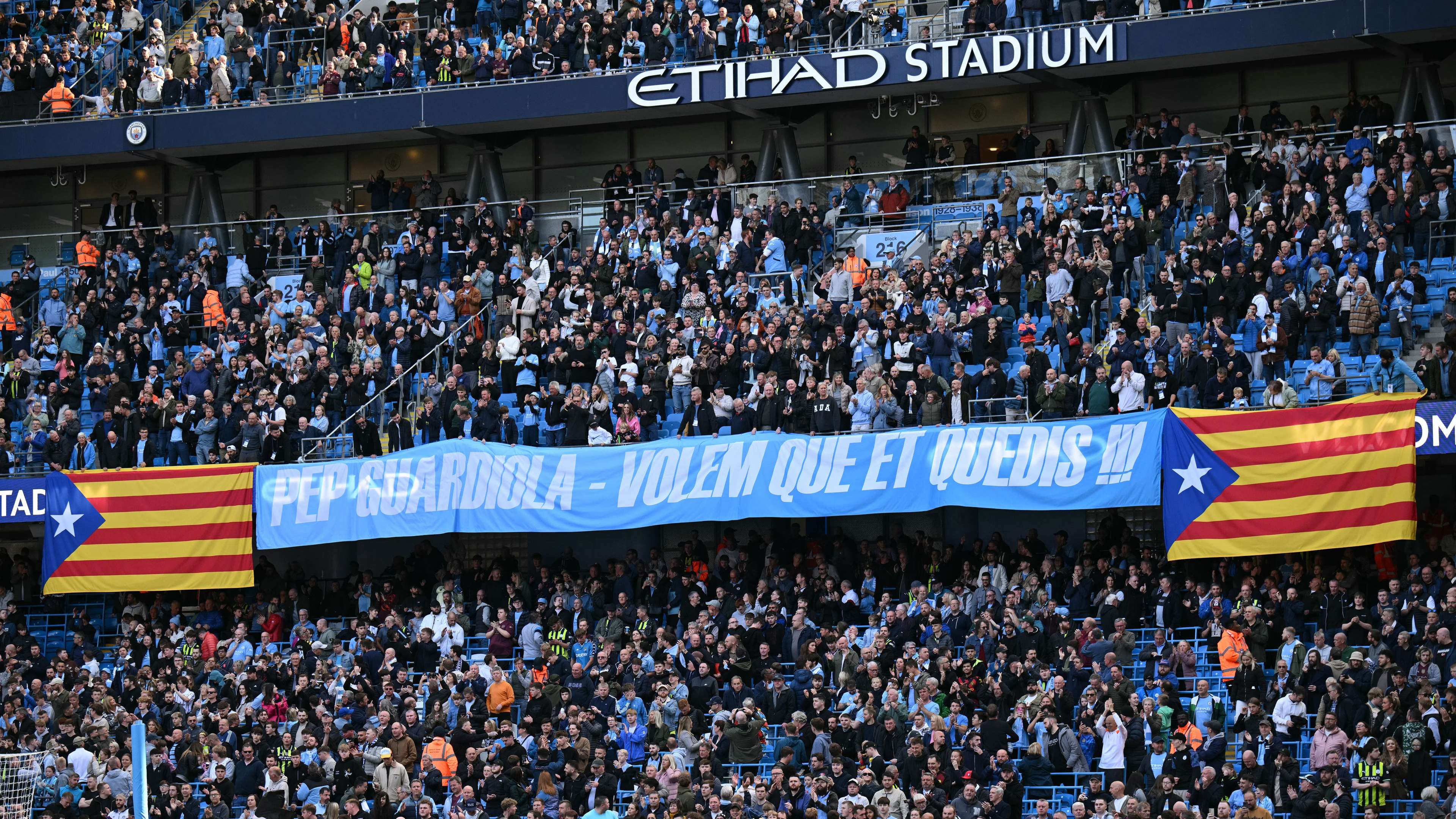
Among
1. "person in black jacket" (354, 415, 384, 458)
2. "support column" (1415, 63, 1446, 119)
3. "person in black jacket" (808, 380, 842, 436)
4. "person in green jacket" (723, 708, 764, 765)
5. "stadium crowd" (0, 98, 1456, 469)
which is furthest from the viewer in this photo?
"support column" (1415, 63, 1446, 119)

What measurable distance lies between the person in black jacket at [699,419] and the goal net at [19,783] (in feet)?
31.3

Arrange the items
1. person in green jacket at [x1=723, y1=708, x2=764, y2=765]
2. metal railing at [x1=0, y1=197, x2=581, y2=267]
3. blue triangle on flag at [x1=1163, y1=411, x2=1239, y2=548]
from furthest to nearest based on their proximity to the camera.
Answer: metal railing at [x1=0, y1=197, x2=581, y2=267] → blue triangle on flag at [x1=1163, y1=411, x2=1239, y2=548] → person in green jacket at [x1=723, y1=708, x2=764, y2=765]

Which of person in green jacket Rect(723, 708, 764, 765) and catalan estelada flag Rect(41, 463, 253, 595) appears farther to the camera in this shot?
catalan estelada flag Rect(41, 463, 253, 595)

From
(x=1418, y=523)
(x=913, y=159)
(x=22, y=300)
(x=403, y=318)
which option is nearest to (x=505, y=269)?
(x=403, y=318)

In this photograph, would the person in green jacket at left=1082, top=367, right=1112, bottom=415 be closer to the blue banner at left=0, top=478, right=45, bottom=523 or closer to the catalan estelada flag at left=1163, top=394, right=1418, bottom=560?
the catalan estelada flag at left=1163, top=394, right=1418, bottom=560

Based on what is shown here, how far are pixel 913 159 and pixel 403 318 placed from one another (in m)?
8.97

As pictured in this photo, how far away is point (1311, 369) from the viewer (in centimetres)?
2617

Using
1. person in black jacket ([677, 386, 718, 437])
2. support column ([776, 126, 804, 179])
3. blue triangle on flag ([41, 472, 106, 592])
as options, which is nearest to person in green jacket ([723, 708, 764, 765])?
person in black jacket ([677, 386, 718, 437])

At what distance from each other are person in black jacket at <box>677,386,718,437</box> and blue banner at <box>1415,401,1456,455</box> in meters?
9.43

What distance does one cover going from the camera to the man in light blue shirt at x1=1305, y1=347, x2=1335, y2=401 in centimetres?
2605

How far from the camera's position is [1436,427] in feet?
79.8

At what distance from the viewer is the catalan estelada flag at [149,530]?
31.2m

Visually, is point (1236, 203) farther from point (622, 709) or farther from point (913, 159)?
point (622, 709)

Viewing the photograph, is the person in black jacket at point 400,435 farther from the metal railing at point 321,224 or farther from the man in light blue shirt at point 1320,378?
the man in light blue shirt at point 1320,378
